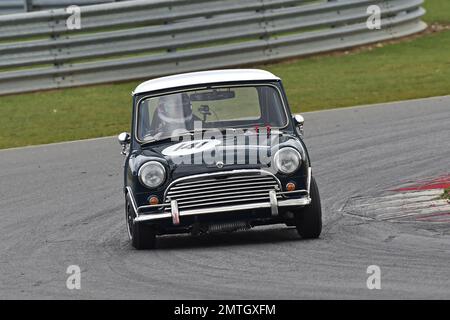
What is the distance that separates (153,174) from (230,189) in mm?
619

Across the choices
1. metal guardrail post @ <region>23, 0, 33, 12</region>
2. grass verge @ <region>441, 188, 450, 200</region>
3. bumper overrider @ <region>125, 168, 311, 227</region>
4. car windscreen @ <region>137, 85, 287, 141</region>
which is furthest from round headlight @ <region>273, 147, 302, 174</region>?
metal guardrail post @ <region>23, 0, 33, 12</region>

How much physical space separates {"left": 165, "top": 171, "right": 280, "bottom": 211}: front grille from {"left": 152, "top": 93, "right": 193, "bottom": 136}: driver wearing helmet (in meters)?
0.98

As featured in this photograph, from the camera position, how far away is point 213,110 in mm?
10289

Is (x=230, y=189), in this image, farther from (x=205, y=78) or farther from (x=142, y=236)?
(x=205, y=78)

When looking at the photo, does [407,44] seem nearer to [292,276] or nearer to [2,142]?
[2,142]

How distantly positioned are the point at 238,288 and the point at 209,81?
2954 mm

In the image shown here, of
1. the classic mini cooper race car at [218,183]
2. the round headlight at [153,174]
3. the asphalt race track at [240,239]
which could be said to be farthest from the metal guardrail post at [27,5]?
the round headlight at [153,174]

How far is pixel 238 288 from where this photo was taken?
7789 millimetres

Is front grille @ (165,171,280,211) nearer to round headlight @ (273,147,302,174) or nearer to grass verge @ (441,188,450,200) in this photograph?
round headlight @ (273,147,302,174)

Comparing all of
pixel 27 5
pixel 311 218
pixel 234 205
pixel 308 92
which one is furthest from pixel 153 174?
pixel 27 5

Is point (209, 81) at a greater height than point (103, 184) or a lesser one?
greater
